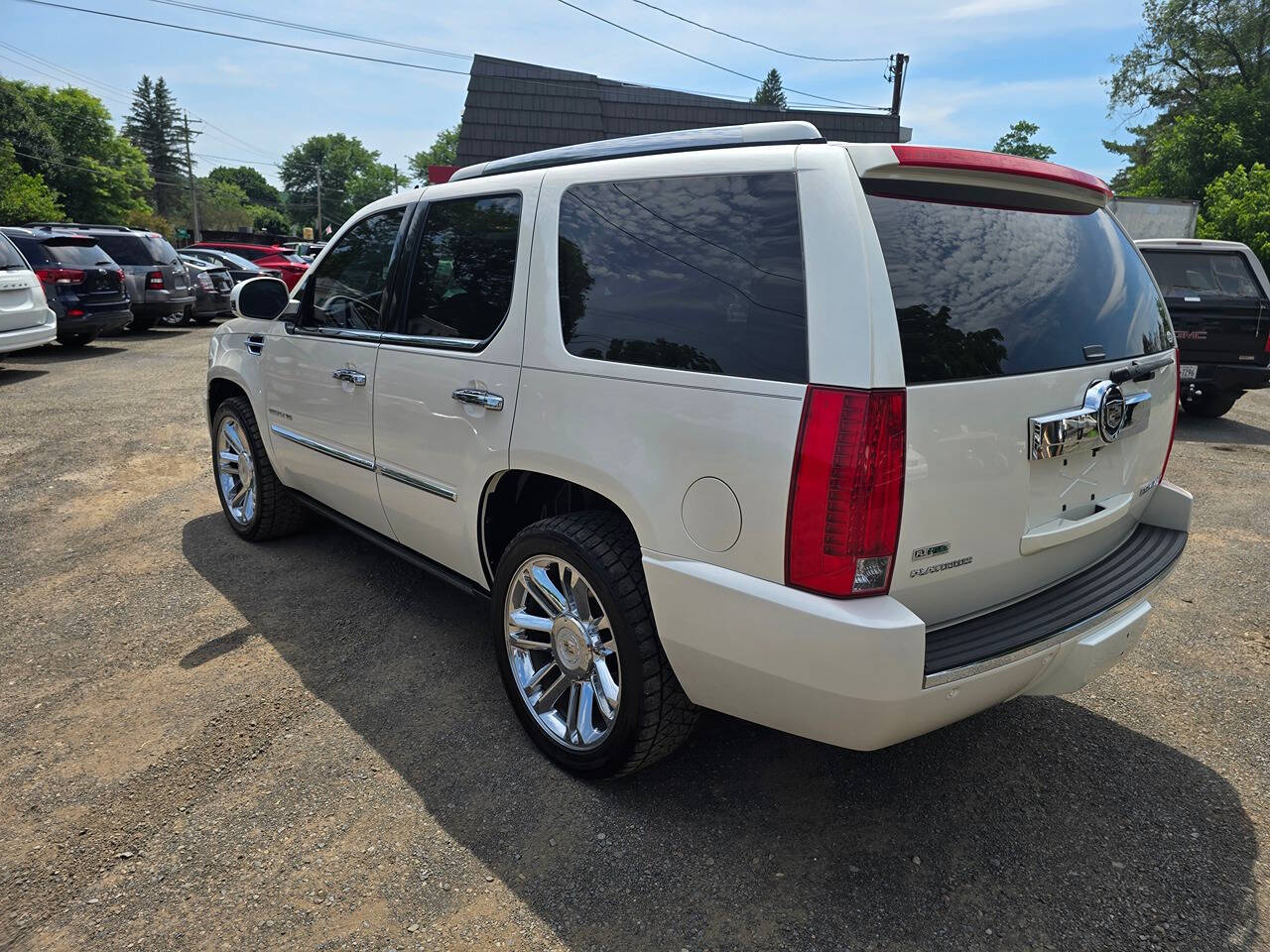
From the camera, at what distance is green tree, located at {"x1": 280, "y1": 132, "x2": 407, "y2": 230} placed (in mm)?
133250

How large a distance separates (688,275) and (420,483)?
4.90ft

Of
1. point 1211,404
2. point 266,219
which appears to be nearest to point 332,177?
point 266,219

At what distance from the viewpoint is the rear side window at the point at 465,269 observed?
3072 millimetres

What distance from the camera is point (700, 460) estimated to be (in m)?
2.28

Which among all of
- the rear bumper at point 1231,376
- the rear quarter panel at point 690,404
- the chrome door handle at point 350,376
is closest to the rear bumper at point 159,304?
the chrome door handle at point 350,376

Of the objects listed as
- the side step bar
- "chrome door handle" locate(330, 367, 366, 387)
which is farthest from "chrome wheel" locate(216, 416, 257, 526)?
"chrome door handle" locate(330, 367, 366, 387)

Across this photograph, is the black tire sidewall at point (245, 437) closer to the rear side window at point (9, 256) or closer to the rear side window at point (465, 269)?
the rear side window at point (465, 269)

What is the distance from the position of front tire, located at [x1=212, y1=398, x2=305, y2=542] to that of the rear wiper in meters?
3.98

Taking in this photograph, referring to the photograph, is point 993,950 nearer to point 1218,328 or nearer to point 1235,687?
point 1235,687

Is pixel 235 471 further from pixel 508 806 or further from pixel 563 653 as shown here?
pixel 508 806

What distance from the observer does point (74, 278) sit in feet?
39.7

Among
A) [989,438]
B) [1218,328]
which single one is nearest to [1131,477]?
[989,438]

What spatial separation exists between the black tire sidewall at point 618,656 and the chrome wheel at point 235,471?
8.26 ft

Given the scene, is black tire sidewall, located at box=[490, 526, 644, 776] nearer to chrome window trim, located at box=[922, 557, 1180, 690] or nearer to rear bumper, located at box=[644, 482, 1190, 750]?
rear bumper, located at box=[644, 482, 1190, 750]
